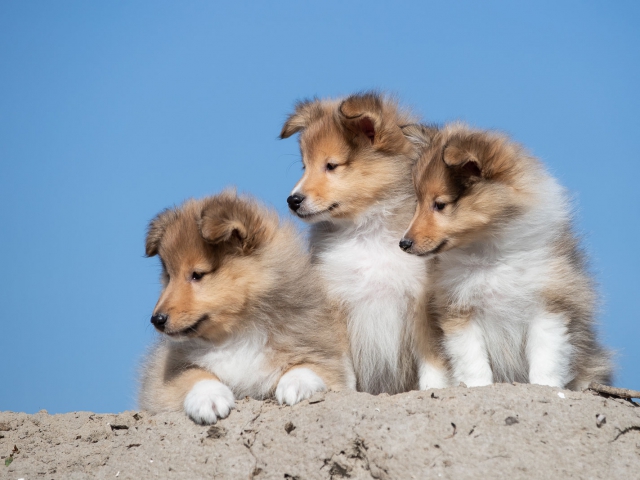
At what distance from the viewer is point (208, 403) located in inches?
200

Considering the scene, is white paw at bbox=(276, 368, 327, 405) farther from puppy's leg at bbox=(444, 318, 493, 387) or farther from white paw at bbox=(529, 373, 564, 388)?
white paw at bbox=(529, 373, 564, 388)

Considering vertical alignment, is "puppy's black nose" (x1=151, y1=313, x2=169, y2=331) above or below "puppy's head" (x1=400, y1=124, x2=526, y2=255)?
below

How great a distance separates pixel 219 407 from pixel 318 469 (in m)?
0.86

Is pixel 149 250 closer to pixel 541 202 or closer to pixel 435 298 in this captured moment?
pixel 435 298

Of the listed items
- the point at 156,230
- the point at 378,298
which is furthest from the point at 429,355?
the point at 156,230

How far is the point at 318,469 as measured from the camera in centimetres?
453

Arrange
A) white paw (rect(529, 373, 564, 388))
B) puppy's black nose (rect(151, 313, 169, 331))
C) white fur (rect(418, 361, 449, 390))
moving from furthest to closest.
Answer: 1. white fur (rect(418, 361, 449, 390))
2. white paw (rect(529, 373, 564, 388))
3. puppy's black nose (rect(151, 313, 169, 331))

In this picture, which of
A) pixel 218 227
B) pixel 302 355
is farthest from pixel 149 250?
pixel 302 355

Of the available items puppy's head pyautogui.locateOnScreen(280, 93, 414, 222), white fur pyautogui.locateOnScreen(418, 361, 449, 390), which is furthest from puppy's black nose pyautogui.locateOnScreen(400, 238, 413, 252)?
white fur pyautogui.locateOnScreen(418, 361, 449, 390)

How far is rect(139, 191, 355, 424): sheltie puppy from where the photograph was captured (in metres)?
5.37

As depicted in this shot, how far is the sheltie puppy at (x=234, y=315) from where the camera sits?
17.6 feet

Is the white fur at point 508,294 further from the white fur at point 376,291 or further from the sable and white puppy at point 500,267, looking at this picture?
the white fur at point 376,291

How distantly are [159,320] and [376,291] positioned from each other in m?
1.69

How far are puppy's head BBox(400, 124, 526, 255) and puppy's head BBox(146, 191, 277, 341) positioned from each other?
1.10 meters
